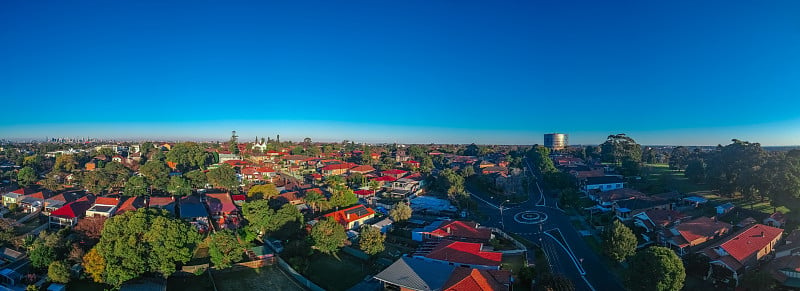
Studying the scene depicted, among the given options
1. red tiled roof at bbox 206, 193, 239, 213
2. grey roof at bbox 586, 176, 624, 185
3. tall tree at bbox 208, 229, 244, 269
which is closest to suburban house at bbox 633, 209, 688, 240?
grey roof at bbox 586, 176, 624, 185

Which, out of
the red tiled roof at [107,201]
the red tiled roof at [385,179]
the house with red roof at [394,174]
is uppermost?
the house with red roof at [394,174]

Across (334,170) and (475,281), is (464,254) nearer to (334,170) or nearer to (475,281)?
(475,281)

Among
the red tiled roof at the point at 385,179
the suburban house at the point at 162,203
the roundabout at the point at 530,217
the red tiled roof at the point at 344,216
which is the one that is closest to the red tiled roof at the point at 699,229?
the roundabout at the point at 530,217

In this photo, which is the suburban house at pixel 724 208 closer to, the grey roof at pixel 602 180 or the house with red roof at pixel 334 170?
the grey roof at pixel 602 180

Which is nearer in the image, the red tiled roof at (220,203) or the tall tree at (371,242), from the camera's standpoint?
the tall tree at (371,242)

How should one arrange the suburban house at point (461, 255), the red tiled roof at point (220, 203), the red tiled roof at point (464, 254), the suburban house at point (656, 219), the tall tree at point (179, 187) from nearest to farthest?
the suburban house at point (461, 255) → the red tiled roof at point (464, 254) → the suburban house at point (656, 219) → the red tiled roof at point (220, 203) → the tall tree at point (179, 187)

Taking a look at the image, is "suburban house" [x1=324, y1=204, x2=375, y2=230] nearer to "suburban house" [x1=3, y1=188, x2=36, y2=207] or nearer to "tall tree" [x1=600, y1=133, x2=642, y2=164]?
"suburban house" [x1=3, y1=188, x2=36, y2=207]

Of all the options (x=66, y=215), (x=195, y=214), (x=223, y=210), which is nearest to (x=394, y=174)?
(x=223, y=210)
